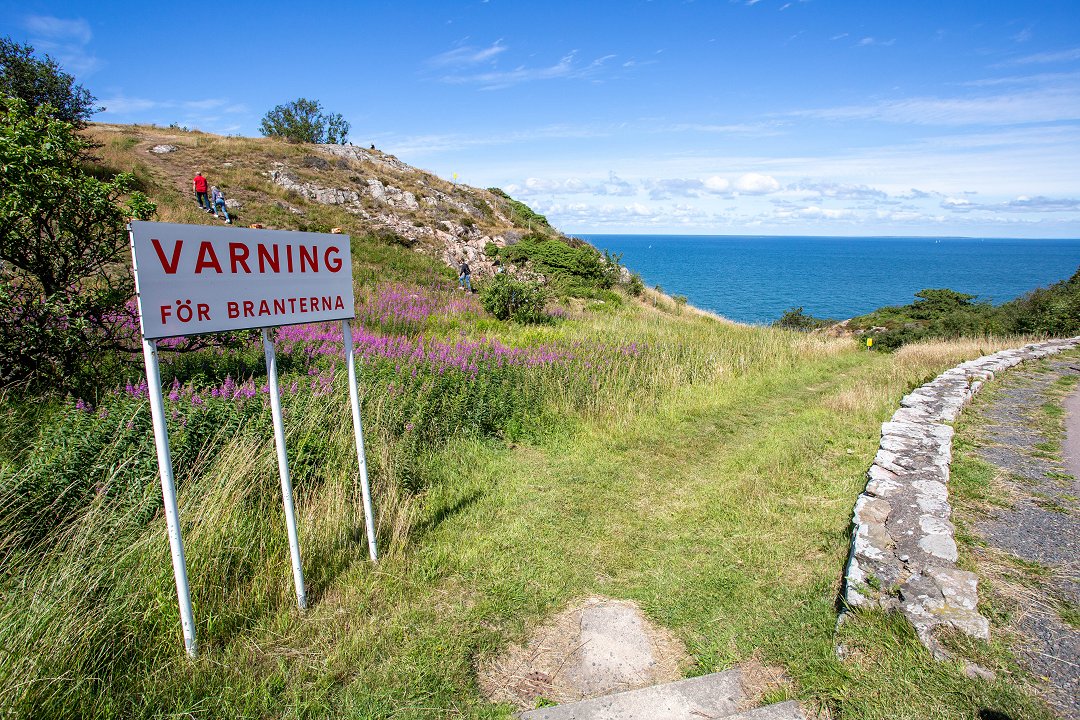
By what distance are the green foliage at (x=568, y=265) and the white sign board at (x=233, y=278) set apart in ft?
58.9

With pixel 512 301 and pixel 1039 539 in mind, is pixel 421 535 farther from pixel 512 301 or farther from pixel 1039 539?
pixel 512 301

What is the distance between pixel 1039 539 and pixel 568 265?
2085 centimetres

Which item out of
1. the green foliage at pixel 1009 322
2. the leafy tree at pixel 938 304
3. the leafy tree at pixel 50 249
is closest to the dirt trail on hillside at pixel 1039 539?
the leafy tree at pixel 50 249

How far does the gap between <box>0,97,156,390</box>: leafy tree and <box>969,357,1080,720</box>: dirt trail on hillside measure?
Answer: 27.0 feet

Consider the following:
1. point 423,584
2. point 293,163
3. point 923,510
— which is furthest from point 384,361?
point 293,163

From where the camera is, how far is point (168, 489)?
279cm

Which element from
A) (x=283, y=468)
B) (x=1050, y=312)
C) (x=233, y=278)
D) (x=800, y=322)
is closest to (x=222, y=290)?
(x=233, y=278)

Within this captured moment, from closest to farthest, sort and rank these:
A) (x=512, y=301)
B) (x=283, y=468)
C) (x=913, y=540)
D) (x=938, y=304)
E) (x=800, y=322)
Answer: (x=283, y=468), (x=913, y=540), (x=512, y=301), (x=938, y=304), (x=800, y=322)

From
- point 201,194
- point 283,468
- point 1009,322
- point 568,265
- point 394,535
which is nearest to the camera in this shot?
point 283,468

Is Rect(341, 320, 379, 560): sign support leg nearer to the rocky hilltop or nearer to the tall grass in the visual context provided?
the tall grass

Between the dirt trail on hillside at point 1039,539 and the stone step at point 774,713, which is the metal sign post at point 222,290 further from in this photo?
the dirt trail on hillside at point 1039,539

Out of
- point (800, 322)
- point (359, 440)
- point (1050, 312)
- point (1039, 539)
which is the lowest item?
point (800, 322)

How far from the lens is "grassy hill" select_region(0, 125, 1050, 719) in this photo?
9.44ft

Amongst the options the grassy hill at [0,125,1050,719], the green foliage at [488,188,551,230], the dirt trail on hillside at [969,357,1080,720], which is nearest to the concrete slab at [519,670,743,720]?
the grassy hill at [0,125,1050,719]
